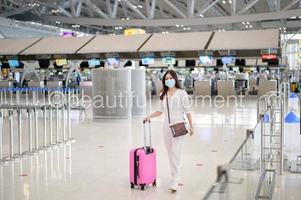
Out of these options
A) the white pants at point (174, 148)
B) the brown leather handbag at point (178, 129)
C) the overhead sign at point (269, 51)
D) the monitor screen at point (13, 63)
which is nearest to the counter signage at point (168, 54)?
the overhead sign at point (269, 51)

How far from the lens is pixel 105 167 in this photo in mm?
8891

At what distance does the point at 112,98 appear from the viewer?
56.5 feet

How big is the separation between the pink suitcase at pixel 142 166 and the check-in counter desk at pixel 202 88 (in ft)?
80.1

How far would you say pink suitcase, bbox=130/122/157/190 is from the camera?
7.10 m

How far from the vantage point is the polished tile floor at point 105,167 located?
7.03 meters

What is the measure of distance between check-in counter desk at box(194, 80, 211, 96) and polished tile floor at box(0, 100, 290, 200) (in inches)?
657

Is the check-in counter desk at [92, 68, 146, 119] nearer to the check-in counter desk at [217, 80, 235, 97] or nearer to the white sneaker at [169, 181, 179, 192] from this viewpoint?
the white sneaker at [169, 181, 179, 192]

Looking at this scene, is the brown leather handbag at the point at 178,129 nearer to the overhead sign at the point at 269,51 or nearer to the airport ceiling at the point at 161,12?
the overhead sign at the point at 269,51

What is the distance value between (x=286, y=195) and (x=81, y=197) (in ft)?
10.0

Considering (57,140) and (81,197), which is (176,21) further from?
(81,197)

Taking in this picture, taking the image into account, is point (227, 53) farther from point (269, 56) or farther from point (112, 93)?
point (112, 93)

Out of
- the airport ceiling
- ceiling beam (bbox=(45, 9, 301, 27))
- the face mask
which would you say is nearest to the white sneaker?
the face mask

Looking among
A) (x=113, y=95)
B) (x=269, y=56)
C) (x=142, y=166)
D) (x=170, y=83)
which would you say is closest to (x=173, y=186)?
(x=142, y=166)

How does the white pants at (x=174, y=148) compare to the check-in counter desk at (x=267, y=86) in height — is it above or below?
below
